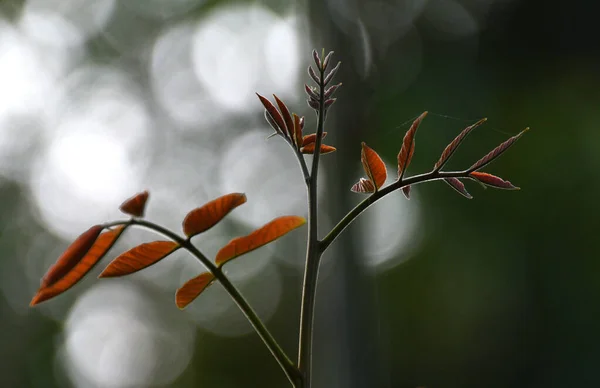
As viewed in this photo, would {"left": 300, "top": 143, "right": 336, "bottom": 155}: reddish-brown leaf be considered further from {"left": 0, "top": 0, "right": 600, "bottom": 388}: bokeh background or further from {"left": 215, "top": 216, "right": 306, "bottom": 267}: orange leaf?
{"left": 0, "top": 0, "right": 600, "bottom": 388}: bokeh background

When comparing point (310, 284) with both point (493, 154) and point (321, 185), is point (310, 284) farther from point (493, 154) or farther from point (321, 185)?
point (321, 185)

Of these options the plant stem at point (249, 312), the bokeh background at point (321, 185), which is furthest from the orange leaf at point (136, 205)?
the bokeh background at point (321, 185)

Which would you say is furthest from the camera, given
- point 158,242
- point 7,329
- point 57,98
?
point 57,98

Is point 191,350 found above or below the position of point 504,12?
below

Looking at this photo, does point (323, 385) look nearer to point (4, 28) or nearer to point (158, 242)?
point (158, 242)

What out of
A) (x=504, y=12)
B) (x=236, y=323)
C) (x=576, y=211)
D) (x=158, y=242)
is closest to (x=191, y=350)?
(x=236, y=323)

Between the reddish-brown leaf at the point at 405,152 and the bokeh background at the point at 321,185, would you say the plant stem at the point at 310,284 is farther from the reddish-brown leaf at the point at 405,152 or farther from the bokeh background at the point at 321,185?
the bokeh background at the point at 321,185

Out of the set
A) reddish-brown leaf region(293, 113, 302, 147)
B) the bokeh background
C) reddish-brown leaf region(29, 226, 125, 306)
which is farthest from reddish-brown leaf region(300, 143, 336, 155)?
the bokeh background
